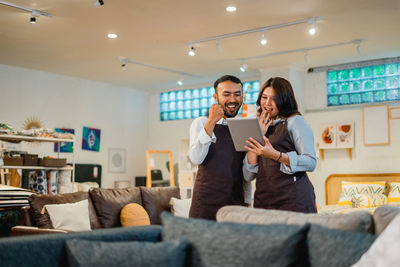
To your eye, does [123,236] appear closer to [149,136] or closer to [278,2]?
[278,2]

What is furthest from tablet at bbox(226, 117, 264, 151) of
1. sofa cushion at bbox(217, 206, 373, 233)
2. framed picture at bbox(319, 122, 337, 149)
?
framed picture at bbox(319, 122, 337, 149)

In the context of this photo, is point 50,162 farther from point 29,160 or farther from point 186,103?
point 186,103

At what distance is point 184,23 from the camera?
5.83 meters

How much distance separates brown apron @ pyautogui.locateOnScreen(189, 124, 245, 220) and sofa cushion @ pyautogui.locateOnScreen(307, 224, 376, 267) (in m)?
0.99

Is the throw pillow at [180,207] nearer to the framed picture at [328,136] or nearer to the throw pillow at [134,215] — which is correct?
→ the throw pillow at [134,215]

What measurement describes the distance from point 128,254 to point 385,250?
0.87m

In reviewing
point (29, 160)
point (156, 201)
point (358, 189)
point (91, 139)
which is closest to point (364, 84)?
point (358, 189)

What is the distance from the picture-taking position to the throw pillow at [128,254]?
1.65 m

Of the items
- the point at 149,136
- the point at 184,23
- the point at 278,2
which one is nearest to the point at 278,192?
the point at 278,2

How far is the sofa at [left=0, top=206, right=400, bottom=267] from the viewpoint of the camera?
1561 mm

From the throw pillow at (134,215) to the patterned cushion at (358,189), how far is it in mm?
3610

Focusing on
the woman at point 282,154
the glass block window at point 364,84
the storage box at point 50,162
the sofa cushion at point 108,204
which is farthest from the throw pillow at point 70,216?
the glass block window at point 364,84

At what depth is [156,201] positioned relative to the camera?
16.4ft

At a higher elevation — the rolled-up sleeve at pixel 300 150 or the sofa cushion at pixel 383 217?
the rolled-up sleeve at pixel 300 150
